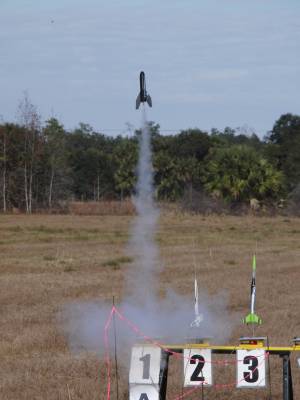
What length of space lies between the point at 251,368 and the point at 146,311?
3999mm

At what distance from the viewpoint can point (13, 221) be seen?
36.9 m

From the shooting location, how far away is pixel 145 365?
8398 mm

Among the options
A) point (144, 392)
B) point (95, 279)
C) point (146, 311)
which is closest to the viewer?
point (144, 392)

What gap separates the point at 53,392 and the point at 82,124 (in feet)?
226

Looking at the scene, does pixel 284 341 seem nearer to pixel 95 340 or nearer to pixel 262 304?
pixel 95 340

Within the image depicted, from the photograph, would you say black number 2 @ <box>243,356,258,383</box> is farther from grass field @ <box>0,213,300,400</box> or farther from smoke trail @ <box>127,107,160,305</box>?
smoke trail @ <box>127,107,160,305</box>

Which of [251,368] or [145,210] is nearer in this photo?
[251,368]

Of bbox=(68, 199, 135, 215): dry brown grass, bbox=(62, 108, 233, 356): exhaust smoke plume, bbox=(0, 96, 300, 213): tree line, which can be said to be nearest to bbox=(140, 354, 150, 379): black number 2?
bbox=(62, 108, 233, 356): exhaust smoke plume

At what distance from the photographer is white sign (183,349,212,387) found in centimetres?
857

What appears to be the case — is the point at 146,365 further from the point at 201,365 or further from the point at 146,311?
the point at 146,311

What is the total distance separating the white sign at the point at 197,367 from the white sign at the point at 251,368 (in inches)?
11.7

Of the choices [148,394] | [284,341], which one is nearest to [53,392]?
[148,394]

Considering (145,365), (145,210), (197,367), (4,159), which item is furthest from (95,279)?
(4,159)

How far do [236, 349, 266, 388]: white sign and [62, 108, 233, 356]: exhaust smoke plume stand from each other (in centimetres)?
75
